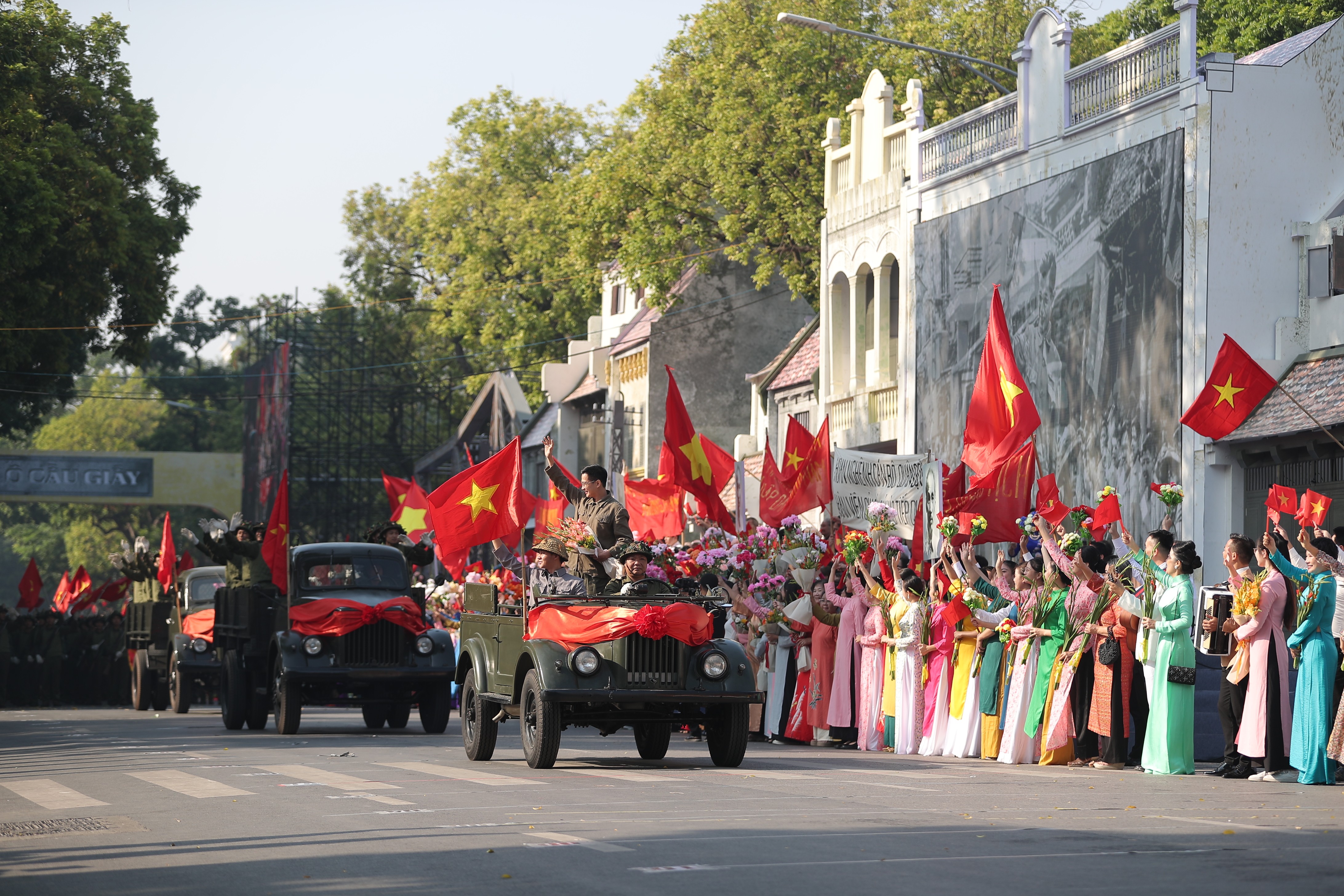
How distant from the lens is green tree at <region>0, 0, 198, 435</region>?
3325cm

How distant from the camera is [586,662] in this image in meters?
15.4

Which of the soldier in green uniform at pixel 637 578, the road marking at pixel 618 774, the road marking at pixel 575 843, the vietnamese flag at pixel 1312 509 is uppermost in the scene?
the vietnamese flag at pixel 1312 509

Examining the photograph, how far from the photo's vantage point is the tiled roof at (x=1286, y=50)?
26484mm

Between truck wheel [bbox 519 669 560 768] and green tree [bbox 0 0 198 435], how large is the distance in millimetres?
19984

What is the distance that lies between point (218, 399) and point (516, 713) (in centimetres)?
8371

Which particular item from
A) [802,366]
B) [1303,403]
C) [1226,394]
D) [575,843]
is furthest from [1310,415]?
[802,366]

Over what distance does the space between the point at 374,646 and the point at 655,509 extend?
734 centimetres

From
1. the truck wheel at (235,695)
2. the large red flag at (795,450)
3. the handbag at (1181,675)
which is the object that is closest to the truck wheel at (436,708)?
the truck wheel at (235,695)

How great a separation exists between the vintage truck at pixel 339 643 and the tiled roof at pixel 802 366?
20203 millimetres

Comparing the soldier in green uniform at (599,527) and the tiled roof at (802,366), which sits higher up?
the tiled roof at (802,366)

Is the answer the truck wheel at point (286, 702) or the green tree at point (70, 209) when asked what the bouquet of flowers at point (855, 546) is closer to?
the truck wheel at point (286, 702)

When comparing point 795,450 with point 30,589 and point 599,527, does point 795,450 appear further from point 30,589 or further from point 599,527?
point 30,589

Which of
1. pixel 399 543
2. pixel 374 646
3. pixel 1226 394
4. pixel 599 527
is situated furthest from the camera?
pixel 399 543

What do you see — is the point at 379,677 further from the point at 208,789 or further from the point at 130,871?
the point at 130,871
